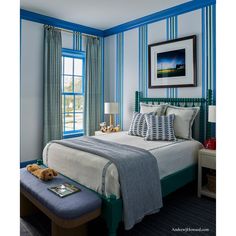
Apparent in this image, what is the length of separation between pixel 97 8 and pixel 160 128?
2257 millimetres

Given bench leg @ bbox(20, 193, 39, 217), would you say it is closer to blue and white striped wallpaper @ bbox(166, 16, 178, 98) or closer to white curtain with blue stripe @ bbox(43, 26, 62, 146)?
white curtain with blue stripe @ bbox(43, 26, 62, 146)

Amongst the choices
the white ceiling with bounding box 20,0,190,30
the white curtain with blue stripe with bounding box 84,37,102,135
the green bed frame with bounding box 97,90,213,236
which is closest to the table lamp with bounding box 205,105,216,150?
the green bed frame with bounding box 97,90,213,236

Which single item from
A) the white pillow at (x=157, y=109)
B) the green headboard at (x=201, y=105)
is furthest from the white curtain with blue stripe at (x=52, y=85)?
the green headboard at (x=201, y=105)

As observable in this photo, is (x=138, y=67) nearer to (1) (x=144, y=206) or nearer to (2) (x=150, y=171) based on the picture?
(2) (x=150, y=171)

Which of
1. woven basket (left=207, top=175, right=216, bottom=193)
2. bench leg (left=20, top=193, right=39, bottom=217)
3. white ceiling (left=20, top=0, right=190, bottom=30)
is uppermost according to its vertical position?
white ceiling (left=20, top=0, right=190, bottom=30)

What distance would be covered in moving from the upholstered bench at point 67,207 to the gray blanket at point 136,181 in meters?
0.27

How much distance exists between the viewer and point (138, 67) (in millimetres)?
4426

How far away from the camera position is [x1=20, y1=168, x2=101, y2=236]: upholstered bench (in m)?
1.73

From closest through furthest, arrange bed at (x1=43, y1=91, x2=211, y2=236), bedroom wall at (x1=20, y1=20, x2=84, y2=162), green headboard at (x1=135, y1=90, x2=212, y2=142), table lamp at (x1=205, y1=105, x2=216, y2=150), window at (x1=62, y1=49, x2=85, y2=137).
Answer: bed at (x1=43, y1=91, x2=211, y2=236) < table lamp at (x1=205, y1=105, x2=216, y2=150) < green headboard at (x1=135, y1=90, x2=212, y2=142) < bedroom wall at (x1=20, y1=20, x2=84, y2=162) < window at (x1=62, y1=49, x2=85, y2=137)

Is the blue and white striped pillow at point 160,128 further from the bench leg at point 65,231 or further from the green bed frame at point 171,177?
the bench leg at point 65,231

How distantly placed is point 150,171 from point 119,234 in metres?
0.64

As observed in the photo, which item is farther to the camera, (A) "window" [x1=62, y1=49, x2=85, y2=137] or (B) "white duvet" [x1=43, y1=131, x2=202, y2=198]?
(A) "window" [x1=62, y1=49, x2=85, y2=137]

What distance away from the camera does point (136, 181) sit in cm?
210

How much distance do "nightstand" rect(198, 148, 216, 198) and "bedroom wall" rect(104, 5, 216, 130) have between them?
41.3 inches
